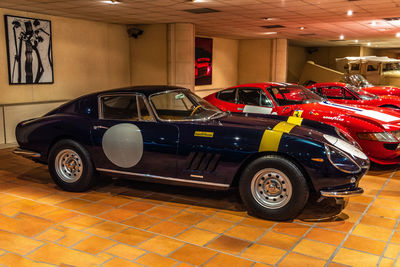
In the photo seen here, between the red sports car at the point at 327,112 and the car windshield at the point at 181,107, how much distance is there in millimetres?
1188

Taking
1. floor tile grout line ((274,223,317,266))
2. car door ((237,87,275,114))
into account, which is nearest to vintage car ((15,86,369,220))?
floor tile grout line ((274,223,317,266))

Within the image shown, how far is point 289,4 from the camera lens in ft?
29.8

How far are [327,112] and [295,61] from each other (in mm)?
23328

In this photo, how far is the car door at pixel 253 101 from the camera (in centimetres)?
717

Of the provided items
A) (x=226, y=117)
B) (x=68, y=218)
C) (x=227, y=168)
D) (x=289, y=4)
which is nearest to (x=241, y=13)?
(x=289, y=4)

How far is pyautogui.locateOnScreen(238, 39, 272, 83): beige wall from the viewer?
20422mm

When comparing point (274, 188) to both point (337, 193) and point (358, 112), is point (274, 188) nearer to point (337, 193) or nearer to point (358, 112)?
point (337, 193)

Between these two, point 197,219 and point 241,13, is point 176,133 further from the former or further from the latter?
point 241,13

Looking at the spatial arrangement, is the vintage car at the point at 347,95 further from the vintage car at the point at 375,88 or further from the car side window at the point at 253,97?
the car side window at the point at 253,97

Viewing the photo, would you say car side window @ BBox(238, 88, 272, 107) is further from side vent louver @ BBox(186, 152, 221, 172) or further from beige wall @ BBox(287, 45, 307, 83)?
beige wall @ BBox(287, 45, 307, 83)

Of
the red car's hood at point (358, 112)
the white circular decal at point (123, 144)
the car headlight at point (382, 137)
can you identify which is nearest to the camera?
the white circular decal at point (123, 144)

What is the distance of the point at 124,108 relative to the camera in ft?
16.5

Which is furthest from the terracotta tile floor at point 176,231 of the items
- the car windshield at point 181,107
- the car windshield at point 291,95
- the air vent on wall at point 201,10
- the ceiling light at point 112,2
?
the air vent on wall at point 201,10

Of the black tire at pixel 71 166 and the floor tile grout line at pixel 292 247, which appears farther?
the black tire at pixel 71 166
